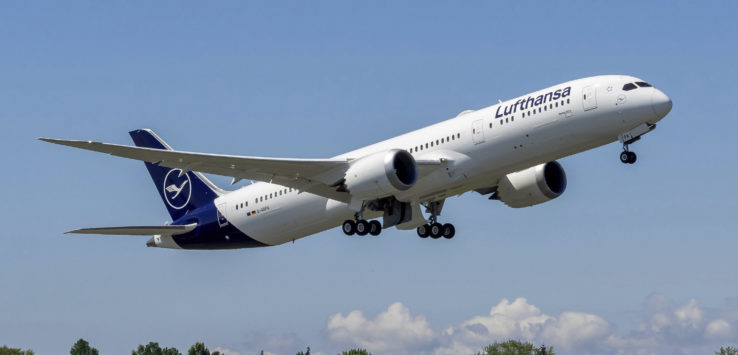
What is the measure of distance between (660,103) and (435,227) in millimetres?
14177

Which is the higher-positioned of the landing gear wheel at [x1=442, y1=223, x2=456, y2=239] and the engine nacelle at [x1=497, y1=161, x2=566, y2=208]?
the engine nacelle at [x1=497, y1=161, x2=566, y2=208]

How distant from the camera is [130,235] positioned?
53.7m

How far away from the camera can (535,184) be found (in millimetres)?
50688

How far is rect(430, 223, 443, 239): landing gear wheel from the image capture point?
51.3m

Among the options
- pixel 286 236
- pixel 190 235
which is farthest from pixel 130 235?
pixel 286 236

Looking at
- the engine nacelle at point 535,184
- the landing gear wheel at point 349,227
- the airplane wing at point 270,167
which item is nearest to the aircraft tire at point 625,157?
the airplane wing at point 270,167

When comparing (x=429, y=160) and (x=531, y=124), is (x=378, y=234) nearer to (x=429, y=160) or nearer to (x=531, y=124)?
(x=429, y=160)

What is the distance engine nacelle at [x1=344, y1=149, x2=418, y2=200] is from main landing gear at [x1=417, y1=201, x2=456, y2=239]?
637 centimetres

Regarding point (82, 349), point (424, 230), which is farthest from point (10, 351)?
point (424, 230)

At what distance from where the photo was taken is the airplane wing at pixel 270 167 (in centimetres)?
4369

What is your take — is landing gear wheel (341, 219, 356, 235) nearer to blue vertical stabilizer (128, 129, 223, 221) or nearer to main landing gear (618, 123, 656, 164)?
blue vertical stabilizer (128, 129, 223, 221)

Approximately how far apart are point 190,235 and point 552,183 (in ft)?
61.3

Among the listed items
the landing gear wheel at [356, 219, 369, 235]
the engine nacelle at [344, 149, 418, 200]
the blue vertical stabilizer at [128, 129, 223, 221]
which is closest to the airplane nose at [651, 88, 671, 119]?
the engine nacelle at [344, 149, 418, 200]

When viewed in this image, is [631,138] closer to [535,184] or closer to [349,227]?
[535,184]
